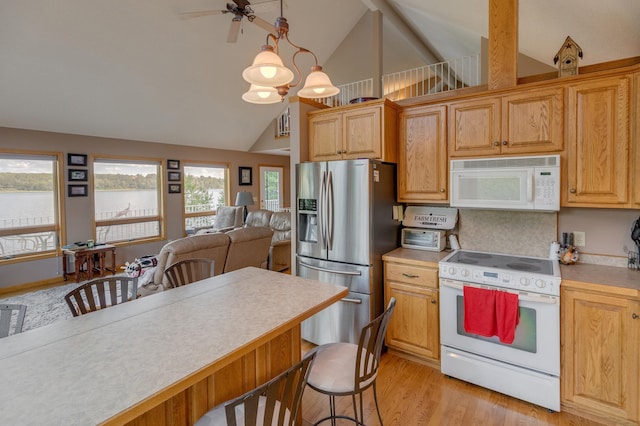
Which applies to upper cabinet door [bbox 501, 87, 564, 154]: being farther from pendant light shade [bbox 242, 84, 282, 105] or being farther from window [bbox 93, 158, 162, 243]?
window [bbox 93, 158, 162, 243]

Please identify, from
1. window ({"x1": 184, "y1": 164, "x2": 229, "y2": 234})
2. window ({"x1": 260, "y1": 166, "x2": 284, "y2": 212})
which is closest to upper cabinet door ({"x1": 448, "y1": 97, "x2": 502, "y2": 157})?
window ({"x1": 184, "y1": 164, "x2": 229, "y2": 234})

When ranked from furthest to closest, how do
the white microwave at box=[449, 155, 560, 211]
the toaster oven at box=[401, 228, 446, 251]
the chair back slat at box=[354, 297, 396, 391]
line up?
1. the toaster oven at box=[401, 228, 446, 251]
2. the white microwave at box=[449, 155, 560, 211]
3. the chair back slat at box=[354, 297, 396, 391]

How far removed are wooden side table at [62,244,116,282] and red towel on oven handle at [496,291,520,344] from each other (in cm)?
573

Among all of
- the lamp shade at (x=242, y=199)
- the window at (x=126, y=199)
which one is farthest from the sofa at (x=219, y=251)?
the window at (x=126, y=199)

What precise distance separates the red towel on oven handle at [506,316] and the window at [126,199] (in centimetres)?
657

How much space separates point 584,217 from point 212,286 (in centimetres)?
278

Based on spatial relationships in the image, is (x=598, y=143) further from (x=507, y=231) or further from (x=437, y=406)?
(x=437, y=406)

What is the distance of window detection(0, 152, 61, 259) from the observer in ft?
16.6

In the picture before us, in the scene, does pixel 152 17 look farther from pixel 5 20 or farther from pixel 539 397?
pixel 539 397

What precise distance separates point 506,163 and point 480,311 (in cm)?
113

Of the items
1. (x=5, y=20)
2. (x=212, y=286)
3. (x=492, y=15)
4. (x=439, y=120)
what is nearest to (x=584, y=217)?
(x=439, y=120)

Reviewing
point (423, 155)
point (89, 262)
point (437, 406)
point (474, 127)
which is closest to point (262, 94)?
point (423, 155)

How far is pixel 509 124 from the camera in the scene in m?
2.53

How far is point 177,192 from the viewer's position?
724 cm
